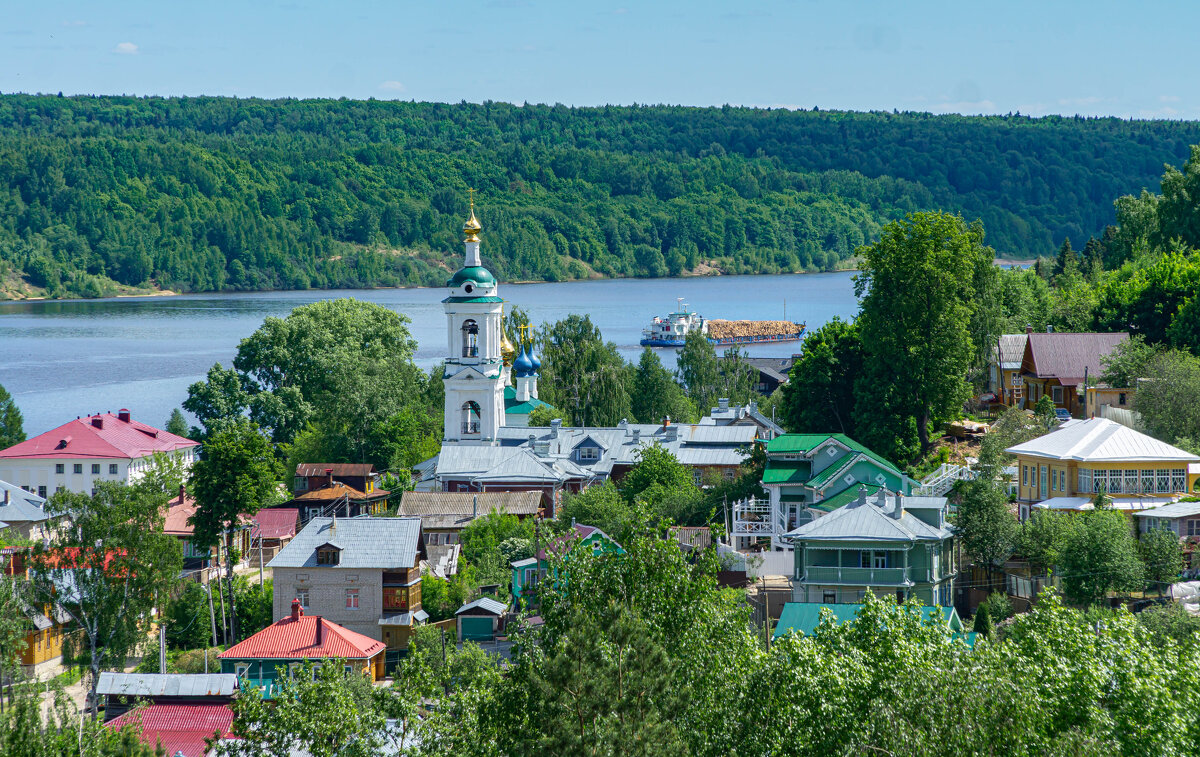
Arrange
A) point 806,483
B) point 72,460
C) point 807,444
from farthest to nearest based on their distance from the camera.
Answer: point 72,460, point 807,444, point 806,483

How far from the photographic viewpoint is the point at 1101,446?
37.6m

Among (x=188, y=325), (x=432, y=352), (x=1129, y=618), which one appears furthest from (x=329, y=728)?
(x=188, y=325)

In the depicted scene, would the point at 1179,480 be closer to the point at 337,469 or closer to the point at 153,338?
the point at 337,469

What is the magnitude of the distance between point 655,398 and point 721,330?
3386 inches

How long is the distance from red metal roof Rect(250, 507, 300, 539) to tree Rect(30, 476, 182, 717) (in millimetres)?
A: 10694

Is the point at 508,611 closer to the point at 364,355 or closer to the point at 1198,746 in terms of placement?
the point at 1198,746

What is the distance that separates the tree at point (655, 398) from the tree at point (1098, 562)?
34620 mm

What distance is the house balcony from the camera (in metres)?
33.8

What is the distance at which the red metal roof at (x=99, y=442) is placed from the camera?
61656 mm

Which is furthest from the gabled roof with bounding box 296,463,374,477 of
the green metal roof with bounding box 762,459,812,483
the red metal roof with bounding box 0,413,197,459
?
the green metal roof with bounding box 762,459,812,483

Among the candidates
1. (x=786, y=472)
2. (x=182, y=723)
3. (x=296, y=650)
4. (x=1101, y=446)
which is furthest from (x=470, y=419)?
(x=182, y=723)

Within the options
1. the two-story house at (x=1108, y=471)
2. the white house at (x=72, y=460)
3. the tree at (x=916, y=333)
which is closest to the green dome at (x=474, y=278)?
the tree at (x=916, y=333)

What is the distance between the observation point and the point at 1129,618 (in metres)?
20.8

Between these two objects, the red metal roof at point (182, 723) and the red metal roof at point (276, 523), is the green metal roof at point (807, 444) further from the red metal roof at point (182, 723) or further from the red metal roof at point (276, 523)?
the red metal roof at point (182, 723)
